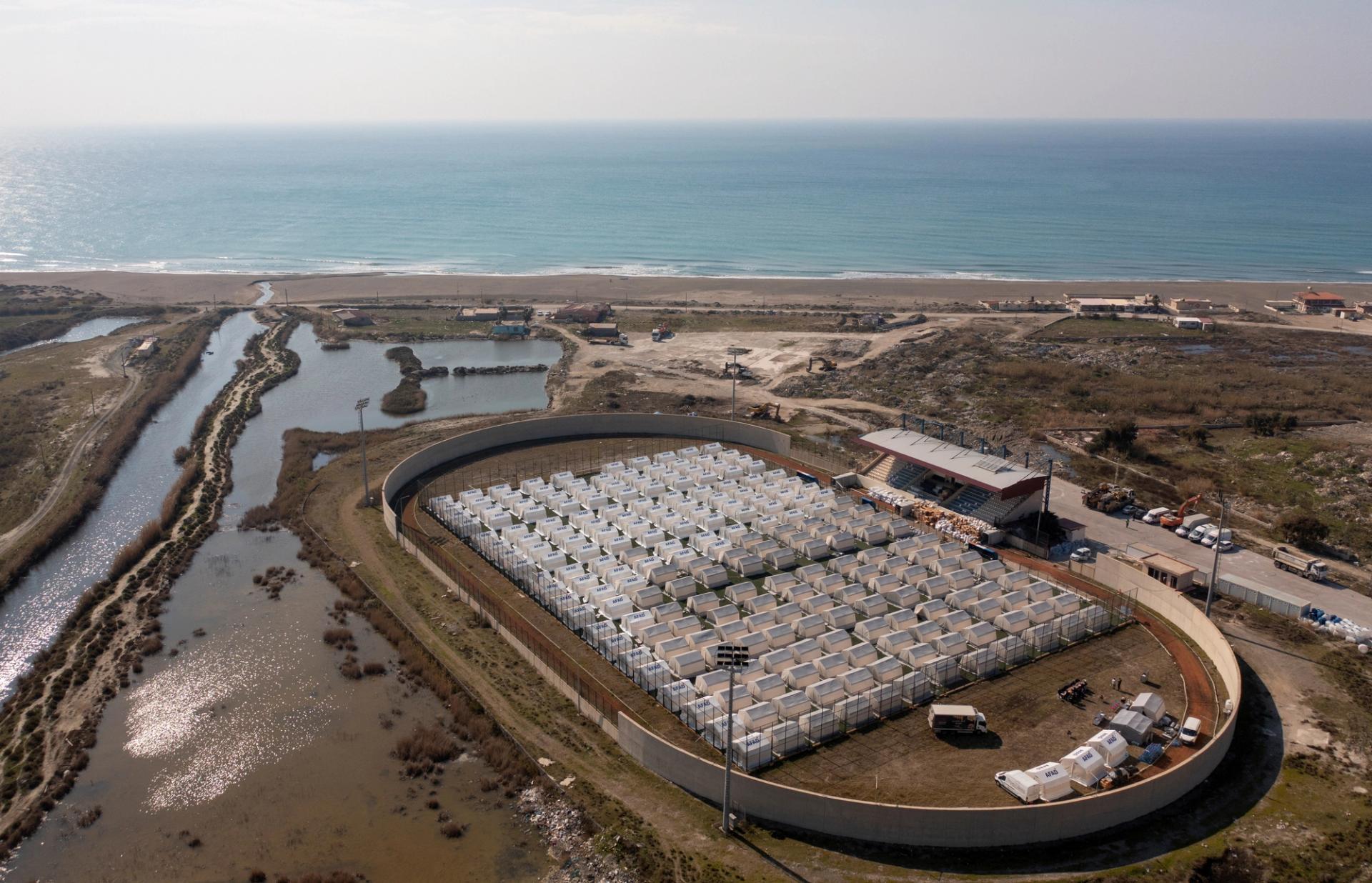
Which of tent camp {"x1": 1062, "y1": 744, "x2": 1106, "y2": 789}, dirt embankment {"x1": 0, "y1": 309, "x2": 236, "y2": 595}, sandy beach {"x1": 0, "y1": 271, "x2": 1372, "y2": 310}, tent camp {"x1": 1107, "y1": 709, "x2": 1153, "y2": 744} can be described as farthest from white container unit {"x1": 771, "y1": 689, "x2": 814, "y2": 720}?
sandy beach {"x1": 0, "y1": 271, "x2": 1372, "y2": 310}

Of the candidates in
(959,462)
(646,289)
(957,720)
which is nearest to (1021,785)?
(957,720)

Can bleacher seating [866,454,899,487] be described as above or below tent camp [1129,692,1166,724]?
above

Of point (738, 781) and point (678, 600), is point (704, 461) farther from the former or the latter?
point (738, 781)

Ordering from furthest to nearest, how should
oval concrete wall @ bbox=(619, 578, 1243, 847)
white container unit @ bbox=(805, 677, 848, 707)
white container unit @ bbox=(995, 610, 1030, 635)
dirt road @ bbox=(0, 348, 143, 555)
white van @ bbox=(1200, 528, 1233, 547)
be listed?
dirt road @ bbox=(0, 348, 143, 555)
white van @ bbox=(1200, 528, 1233, 547)
white container unit @ bbox=(995, 610, 1030, 635)
white container unit @ bbox=(805, 677, 848, 707)
oval concrete wall @ bbox=(619, 578, 1243, 847)

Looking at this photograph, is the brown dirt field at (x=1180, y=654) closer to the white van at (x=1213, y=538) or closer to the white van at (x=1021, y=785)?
the white van at (x=1021, y=785)

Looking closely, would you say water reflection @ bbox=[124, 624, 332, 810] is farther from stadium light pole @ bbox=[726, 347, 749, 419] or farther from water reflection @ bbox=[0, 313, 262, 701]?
stadium light pole @ bbox=[726, 347, 749, 419]
